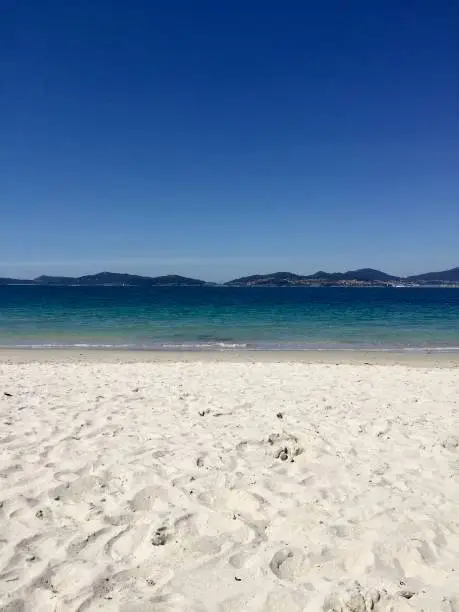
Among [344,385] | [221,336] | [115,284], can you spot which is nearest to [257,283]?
[115,284]

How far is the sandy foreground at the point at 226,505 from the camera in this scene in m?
2.98

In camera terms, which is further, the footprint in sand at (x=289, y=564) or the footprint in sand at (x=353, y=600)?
the footprint in sand at (x=289, y=564)

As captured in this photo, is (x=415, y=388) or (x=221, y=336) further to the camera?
(x=221, y=336)

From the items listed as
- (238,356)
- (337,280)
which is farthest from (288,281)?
(238,356)

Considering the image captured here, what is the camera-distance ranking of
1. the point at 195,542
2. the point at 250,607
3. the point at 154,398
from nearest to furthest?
the point at 250,607
the point at 195,542
the point at 154,398

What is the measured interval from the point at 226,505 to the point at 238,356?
12669 millimetres

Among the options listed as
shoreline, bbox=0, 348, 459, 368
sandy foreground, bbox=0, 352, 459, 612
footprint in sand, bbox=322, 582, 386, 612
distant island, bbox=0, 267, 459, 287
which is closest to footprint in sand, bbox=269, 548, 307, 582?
sandy foreground, bbox=0, 352, 459, 612

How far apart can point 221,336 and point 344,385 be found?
14327 millimetres

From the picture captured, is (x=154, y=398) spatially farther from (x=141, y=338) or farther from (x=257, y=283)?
(x=257, y=283)

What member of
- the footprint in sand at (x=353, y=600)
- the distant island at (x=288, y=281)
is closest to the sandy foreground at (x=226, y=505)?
Result: the footprint in sand at (x=353, y=600)

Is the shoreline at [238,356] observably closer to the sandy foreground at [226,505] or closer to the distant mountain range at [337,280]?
the sandy foreground at [226,505]

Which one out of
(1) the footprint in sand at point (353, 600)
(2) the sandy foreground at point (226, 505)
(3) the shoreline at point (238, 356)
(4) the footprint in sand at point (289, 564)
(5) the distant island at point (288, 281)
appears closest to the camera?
(1) the footprint in sand at point (353, 600)

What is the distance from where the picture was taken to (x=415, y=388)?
9.61 m

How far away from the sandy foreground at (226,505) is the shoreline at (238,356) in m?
7.70
